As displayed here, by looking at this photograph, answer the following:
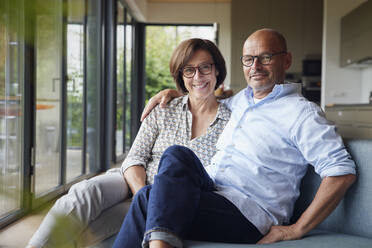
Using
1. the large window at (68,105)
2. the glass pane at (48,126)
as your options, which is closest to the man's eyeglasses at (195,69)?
the large window at (68,105)

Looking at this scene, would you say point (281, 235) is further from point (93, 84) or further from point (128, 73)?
point (128, 73)

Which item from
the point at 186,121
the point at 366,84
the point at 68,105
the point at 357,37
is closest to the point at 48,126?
the point at 68,105

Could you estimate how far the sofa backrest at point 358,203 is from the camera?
1327mm

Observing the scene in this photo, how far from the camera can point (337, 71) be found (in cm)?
622

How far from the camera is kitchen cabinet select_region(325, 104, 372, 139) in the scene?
4410 mm

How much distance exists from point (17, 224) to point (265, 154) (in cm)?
206

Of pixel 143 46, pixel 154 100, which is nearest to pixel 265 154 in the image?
pixel 154 100

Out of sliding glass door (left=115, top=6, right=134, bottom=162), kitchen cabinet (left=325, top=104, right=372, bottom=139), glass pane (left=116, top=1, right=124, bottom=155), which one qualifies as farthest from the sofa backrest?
glass pane (left=116, top=1, right=124, bottom=155)

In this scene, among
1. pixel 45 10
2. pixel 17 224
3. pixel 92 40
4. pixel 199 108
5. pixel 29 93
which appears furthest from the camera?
pixel 92 40

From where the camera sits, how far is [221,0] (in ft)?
26.3

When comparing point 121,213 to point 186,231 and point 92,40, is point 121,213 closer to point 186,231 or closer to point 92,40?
point 186,231

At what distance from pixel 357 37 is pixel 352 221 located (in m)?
4.76

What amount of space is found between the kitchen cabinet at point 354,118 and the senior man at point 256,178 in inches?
105

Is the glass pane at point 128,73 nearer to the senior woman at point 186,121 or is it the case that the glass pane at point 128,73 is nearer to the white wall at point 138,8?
the white wall at point 138,8
